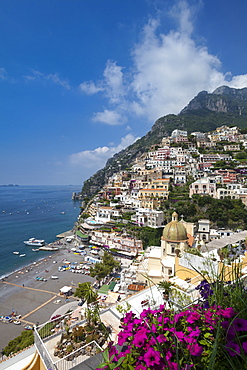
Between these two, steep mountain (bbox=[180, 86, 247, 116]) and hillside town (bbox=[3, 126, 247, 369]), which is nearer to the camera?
hillside town (bbox=[3, 126, 247, 369])

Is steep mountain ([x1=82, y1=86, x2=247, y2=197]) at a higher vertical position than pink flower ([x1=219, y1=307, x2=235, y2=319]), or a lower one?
higher

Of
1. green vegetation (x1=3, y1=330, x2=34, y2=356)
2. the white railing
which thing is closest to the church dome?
green vegetation (x1=3, y1=330, x2=34, y2=356)

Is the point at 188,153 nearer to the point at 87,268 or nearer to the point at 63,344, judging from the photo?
the point at 87,268

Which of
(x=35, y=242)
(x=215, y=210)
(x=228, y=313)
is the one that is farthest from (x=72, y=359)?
(x=35, y=242)

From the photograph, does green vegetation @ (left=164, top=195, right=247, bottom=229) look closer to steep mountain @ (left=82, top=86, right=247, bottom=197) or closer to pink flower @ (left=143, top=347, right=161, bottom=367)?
pink flower @ (left=143, top=347, right=161, bottom=367)

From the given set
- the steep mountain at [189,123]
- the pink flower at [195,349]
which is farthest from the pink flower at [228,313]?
the steep mountain at [189,123]

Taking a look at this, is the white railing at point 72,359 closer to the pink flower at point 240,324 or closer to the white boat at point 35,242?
the pink flower at point 240,324

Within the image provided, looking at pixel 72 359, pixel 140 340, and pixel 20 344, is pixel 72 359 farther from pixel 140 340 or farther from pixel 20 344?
pixel 20 344
